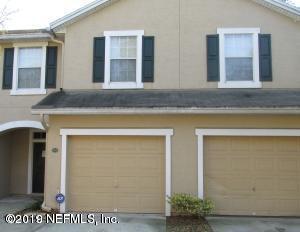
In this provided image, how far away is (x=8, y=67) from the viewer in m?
12.6

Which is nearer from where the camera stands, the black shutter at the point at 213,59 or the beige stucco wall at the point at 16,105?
the black shutter at the point at 213,59

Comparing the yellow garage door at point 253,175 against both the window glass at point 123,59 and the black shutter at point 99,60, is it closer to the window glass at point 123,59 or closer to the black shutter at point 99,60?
the window glass at point 123,59

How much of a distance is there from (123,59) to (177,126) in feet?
9.91

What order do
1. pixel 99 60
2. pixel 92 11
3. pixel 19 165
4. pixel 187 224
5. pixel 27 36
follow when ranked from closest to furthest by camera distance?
1. pixel 187 224
2. pixel 99 60
3. pixel 92 11
4. pixel 27 36
5. pixel 19 165

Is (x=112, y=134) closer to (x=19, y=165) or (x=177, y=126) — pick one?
(x=177, y=126)

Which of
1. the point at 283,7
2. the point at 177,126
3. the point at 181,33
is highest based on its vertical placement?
the point at 283,7

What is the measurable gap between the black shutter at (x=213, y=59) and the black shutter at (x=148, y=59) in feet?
6.03

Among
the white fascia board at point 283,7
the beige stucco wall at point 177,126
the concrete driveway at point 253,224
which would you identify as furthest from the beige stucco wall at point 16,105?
the white fascia board at point 283,7

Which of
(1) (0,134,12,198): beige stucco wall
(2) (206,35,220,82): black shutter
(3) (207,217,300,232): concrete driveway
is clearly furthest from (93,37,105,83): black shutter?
(3) (207,217,300,232): concrete driveway

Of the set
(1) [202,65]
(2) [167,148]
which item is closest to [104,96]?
(2) [167,148]

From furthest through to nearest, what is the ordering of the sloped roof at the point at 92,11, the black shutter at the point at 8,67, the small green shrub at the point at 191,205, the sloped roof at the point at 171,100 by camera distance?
the black shutter at the point at 8,67, the sloped roof at the point at 92,11, the sloped roof at the point at 171,100, the small green shrub at the point at 191,205

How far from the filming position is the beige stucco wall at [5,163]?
1305 cm

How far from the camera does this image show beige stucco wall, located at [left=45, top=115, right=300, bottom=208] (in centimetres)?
1047

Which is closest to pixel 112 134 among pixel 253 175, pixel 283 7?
pixel 253 175
